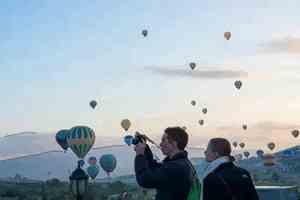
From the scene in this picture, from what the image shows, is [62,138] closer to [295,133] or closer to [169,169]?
[295,133]

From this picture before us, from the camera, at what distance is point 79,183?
1403 cm

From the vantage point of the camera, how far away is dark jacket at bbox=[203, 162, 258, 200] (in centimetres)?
794

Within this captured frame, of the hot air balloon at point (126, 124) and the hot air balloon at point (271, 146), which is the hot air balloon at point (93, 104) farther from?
the hot air balloon at point (271, 146)

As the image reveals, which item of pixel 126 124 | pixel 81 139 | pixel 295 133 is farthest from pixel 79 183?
pixel 295 133

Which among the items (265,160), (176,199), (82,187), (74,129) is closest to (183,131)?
(176,199)

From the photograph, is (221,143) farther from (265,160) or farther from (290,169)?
(290,169)

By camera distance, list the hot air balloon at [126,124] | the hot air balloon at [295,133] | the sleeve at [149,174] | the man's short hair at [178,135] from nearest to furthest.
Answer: the sleeve at [149,174] → the man's short hair at [178,135] → the hot air balloon at [126,124] → the hot air balloon at [295,133]

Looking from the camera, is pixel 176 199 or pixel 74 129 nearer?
pixel 176 199

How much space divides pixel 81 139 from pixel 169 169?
4968 cm

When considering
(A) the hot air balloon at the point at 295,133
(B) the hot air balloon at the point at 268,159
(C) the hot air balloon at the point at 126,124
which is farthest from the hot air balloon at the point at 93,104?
(B) the hot air balloon at the point at 268,159

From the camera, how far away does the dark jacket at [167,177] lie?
327 inches

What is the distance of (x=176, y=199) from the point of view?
8352mm

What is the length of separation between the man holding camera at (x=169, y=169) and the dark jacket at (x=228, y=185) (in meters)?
0.45

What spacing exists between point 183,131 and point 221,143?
55cm
